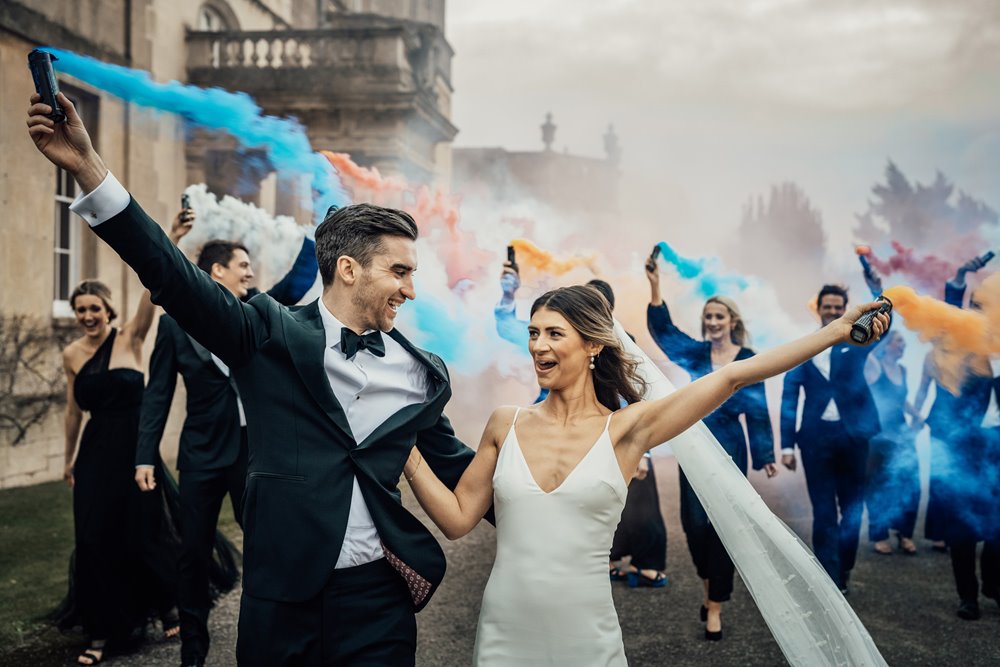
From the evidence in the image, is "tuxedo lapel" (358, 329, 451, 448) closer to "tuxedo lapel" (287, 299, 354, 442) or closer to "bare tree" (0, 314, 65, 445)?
"tuxedo lapel" (287, 299, 354, 442)

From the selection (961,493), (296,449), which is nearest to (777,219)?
(961,493)

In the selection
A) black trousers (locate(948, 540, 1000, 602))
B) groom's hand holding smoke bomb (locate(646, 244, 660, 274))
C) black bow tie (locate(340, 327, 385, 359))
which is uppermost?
groom's hand holding smoke bomb (locate(646, 244, 660, 274))

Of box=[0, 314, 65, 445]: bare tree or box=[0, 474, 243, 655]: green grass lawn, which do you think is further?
box=[0, 314, 65, 445]: bare tree

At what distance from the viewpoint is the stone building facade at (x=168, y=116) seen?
34.3 ft

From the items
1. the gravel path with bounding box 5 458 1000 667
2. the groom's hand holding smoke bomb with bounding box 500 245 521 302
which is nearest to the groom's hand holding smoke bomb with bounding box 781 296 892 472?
the gravel path with bounding box 5 458 1000 667

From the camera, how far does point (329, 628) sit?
2.43 metres

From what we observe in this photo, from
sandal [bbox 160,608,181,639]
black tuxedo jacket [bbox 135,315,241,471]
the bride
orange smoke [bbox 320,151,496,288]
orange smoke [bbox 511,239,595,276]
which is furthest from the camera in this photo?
orange smoke [bbox 320,151,496,288]

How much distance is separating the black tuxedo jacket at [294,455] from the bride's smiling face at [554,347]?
0.63 meters

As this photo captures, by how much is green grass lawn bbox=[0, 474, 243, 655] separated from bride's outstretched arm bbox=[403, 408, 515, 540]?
361cm

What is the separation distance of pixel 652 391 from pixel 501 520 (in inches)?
37.9

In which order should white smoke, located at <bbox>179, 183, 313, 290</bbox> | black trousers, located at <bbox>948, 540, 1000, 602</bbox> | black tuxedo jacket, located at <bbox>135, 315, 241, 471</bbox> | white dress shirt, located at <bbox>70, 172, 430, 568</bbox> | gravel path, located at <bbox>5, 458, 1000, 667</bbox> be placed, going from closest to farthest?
white dress shirt, located at <bbox>70, 172, 430, 568</bbox>
black tuxedo jacket, located at <bbox>135, 315, 241, 471</bbox>
gravel path, located at <bbox>5, 458, 1000, 667</bbox>
black trousers, located at <bbox>948, 540, 1000, 602</bbox>
white smoke, located at <bbox>179, 183, 313, 290</bbox>

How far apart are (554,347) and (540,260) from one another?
15.6ft

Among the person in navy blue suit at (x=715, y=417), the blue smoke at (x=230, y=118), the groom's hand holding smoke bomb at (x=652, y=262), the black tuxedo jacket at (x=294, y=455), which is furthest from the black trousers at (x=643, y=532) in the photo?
the black tuxedo jacket at (x=294, y=455)

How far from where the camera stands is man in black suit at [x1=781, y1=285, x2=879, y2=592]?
6289 mm
